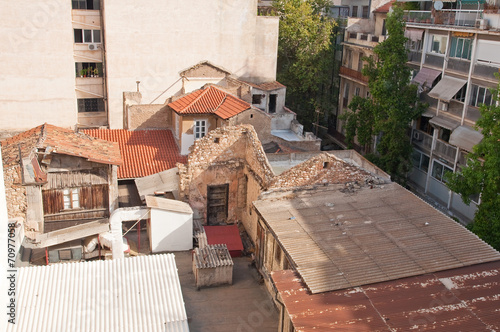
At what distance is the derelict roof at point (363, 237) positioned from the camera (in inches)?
577

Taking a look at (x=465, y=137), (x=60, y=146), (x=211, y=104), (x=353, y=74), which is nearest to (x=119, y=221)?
(x=60, y=146)

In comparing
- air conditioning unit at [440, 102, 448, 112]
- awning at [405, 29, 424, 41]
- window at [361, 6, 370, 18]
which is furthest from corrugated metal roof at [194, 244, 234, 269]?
window at [361, 6, 370, 18]

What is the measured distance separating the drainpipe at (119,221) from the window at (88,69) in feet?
64.6

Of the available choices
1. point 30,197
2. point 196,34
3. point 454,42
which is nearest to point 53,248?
point 30,197

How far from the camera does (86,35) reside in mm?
36719

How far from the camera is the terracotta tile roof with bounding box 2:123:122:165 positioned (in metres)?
20.6

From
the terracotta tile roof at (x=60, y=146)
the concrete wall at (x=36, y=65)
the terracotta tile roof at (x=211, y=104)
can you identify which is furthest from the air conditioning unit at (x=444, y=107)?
the concrete wall at (x=36, y=65)

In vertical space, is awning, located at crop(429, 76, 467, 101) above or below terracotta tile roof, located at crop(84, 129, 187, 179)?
above

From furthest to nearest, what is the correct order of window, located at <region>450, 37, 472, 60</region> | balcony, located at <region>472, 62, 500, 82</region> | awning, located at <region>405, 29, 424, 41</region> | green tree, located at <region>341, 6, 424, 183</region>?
awning, located at <region>405, 29, 424, 41</region> → green tree, located at <region>341, 6, 424, 183</region> → window, located at <region>450, 37, 472, 60</region> → balcony, located at <region>472, 62, 500, 82</region>

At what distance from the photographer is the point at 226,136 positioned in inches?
914

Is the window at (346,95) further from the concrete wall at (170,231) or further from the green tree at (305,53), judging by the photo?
the concrete wall at (170,231)

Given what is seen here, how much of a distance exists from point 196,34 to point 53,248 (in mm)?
22562

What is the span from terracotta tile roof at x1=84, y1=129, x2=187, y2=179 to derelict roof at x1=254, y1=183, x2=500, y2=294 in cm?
867

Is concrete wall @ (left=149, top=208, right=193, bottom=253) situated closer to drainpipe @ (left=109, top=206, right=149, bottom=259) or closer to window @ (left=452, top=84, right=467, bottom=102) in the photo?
drainpipe @ (left=109, top=206, right=149, bottom=259)
